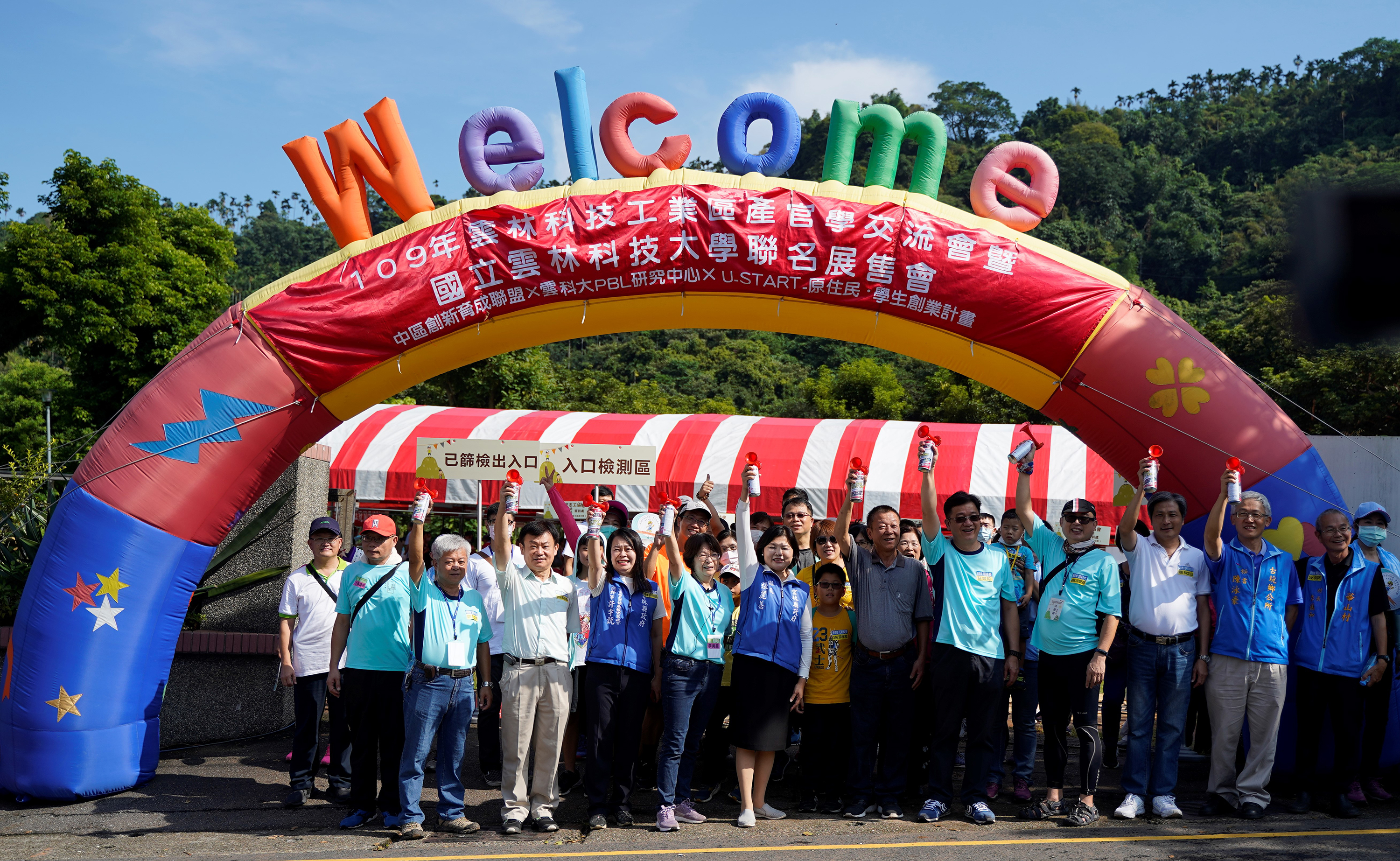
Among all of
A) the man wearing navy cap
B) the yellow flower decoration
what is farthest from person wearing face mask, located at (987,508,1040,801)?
the man wearing navy cap

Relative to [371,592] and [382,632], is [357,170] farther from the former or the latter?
[382,632]

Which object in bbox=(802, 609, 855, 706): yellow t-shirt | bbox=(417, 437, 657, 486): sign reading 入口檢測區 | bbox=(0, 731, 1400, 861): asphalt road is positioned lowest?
bbox=(0, 731, 1400, 861): asphalt road

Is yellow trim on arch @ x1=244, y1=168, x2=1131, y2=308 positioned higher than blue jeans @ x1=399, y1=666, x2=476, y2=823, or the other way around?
yellow trim on arch @ x1=244, y1=168, x2=1131, y2=308

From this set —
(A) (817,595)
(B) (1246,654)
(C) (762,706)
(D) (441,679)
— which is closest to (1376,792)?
(B) (1246,654)

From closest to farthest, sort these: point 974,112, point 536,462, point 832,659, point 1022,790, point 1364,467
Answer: point 832,659, point 1022,790, point 536,462, point 1364,467, point 974,112

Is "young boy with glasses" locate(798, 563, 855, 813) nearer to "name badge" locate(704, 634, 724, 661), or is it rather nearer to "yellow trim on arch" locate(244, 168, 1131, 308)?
"name badge" locate(704, 634, 724, 661)

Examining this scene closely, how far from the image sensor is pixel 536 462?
7.19 meters

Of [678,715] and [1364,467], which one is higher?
[1364,467]

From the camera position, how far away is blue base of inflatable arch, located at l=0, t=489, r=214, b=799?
21.2 ft

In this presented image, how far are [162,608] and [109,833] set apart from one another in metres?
1.46

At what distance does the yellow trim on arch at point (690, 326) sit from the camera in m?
7.04

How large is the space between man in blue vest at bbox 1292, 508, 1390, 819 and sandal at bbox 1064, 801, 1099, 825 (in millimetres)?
1326

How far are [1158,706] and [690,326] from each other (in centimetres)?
366

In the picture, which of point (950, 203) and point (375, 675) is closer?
point (375, 675)
